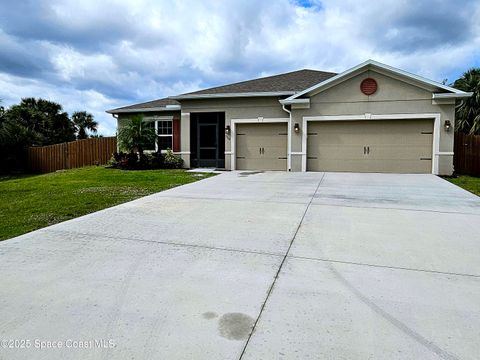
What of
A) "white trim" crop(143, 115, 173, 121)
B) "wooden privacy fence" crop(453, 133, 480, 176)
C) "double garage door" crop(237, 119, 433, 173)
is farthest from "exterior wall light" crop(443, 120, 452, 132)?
"white trim" crop(143, 115, 173, 121)

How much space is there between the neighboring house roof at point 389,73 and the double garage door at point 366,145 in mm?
1205

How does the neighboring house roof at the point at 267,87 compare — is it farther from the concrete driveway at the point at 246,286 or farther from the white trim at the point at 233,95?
the concrete driveway at the point at 246,286

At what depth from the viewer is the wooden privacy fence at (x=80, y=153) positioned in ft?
62.2

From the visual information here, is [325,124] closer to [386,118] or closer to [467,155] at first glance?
[386,118]

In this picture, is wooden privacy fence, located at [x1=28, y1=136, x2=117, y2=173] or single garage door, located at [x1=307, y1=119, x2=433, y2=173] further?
wooden privacy fence, located at [x1=28, y1=136, x2=117, y2=173]

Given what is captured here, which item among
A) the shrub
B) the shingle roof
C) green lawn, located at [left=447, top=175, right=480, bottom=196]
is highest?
the shingle roof

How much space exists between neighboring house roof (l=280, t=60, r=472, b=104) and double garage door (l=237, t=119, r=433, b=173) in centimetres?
121

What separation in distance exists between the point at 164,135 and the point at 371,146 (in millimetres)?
9893

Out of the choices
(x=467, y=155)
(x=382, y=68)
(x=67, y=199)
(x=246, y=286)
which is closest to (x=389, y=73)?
(x=382, y=68)

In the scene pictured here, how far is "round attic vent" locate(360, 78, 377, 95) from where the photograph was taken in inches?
517

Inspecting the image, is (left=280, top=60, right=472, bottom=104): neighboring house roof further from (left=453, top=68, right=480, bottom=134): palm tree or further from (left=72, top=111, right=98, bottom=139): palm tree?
(left=72, top=111, right=98, bottom=139): palm tree

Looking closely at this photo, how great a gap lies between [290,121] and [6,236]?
11.2m

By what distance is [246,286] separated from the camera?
10.9 feet

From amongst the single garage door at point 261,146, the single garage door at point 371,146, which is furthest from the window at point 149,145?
the single garage door at point 371,146
